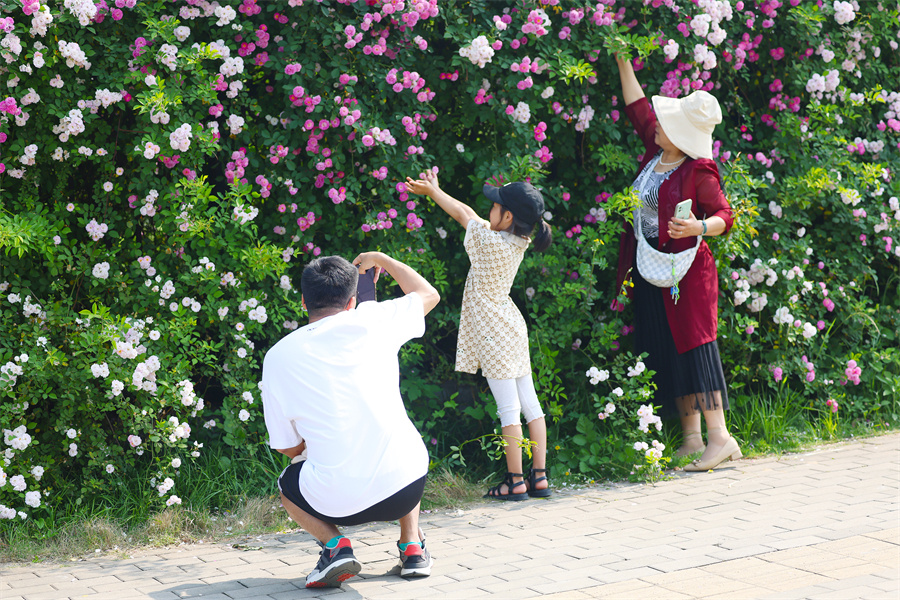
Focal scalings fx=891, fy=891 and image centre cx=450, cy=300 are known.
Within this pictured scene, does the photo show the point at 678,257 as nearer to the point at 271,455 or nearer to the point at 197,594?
the point at 271,455

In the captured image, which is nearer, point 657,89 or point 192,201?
point 192,201

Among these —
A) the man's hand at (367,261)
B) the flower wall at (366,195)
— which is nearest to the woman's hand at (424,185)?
the flower wall at (366,195)

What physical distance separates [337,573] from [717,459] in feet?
8.88

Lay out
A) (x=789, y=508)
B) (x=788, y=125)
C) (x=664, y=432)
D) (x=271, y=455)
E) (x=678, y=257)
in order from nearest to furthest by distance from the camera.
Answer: (x=789, y=508) → (x=271, y=455) → (x=678, y=257) → (x=664, y=432) → (x=788, y=125)

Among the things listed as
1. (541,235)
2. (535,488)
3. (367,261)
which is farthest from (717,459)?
(367,261)

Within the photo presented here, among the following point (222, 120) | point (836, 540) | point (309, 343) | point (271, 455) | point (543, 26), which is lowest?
point (836, 540)

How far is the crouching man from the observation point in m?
3.30

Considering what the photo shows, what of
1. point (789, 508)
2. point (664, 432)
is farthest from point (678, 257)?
point (789, 508)

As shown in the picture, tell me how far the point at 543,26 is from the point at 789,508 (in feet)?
9.41

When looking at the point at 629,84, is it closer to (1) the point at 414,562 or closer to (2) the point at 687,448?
(2) the point at 687,448

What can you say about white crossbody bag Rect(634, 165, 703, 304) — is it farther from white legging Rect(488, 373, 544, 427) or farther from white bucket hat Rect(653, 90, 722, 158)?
white legging Rect(488, 373, 544, 427)

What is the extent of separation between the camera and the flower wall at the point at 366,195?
4277 mm

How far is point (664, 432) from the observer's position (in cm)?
554

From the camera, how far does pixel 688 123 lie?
201 inches
